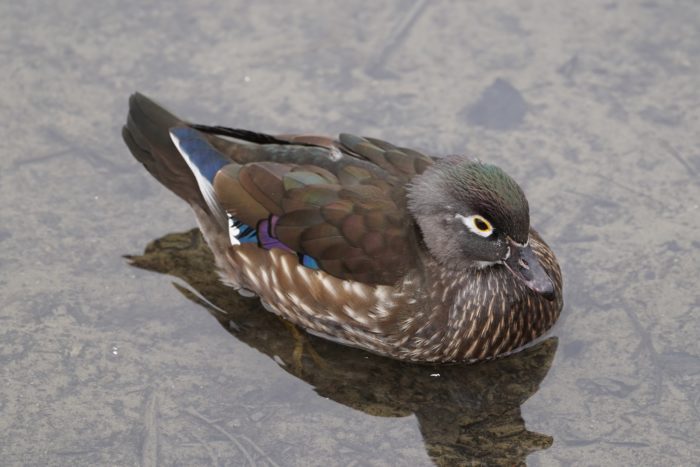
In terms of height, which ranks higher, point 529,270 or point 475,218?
point 475,218

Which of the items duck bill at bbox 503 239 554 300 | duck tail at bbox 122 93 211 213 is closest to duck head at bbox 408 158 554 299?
duck bill at bbox 503 239 554 300

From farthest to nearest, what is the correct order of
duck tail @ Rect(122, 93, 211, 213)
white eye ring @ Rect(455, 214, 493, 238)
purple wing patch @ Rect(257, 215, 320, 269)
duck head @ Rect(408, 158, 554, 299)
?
duck tail @ Rect(122, 93, 211, 213) → purple wing patch @ Rect(257, 215, 320, 269) → white eye ring @ Rect(455, 214, 493, 238) → duck head @ Rect(408, 158, 554, 299)

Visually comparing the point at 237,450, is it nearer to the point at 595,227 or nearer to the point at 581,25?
the point at 595,227

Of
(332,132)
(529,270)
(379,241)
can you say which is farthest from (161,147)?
(529,270)

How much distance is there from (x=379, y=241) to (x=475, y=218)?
47cm

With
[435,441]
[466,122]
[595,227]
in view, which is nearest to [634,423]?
[435,441]

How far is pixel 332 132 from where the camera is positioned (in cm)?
745

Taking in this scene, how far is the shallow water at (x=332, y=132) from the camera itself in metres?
5.77

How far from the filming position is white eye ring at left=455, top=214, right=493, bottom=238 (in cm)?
584

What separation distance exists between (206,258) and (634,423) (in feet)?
8.16

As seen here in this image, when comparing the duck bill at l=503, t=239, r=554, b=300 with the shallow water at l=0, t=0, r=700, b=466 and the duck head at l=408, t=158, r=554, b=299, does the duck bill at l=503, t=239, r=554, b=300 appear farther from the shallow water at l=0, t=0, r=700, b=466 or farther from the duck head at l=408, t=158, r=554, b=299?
the shallow water at l=0, t=0, r=700, b=466

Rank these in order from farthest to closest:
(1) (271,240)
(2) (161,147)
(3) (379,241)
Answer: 1. (2) (161,147)
2. (1) (271,240)
3. (3) (379,241)

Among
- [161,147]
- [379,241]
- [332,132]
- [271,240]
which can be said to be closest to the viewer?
[379,241]

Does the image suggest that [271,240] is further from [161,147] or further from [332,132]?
[332,132]
